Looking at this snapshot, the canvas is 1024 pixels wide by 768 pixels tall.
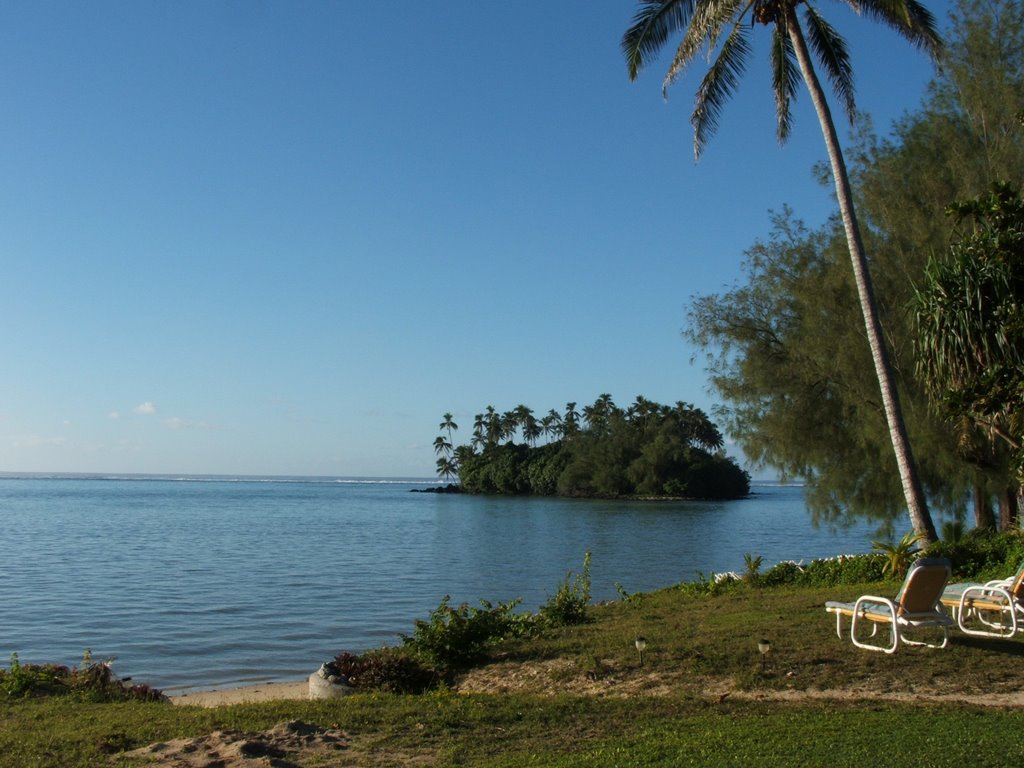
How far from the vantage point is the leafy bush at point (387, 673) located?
1100 cm

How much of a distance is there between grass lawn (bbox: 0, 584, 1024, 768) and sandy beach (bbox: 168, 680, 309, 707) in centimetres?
248

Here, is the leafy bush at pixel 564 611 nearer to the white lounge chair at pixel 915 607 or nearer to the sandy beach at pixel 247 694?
the sandy beach at pixel 247 694

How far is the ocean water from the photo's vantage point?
60.6ft

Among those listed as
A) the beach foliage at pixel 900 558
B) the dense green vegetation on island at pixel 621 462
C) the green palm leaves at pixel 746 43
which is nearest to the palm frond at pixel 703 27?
the green palm leaves at pixel 746 43

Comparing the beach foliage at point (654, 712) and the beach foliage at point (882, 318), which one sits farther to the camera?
the beach foliage at point (882, 318)

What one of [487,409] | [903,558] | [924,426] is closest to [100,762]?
[903,558]

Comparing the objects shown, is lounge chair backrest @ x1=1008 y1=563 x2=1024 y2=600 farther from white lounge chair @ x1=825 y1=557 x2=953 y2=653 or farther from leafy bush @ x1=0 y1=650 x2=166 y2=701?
leafy bush @ x1=0 y1=650 x2=166 y2=701

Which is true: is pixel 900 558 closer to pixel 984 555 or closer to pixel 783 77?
pixel 984 555

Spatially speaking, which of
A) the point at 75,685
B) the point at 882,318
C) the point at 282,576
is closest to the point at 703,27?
the point at 882,318

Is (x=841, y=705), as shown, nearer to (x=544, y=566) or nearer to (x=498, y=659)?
(x=498, y=659)

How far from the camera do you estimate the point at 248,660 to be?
17391 millimetres

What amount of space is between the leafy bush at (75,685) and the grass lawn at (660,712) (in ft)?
1.23

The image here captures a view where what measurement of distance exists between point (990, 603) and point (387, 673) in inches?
293

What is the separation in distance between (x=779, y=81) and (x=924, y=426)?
320 inches
